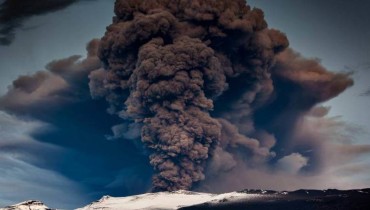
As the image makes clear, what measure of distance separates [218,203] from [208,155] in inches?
411

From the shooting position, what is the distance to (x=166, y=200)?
43.4 m

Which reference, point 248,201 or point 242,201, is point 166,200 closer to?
point 242,201

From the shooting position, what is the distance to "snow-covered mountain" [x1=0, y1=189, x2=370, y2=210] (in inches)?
1348

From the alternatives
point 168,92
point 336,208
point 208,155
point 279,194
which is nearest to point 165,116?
point 168,92

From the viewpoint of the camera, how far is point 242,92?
5703 cm

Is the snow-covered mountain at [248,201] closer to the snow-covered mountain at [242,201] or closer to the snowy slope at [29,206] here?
the snow-covered mountain at [242,201]

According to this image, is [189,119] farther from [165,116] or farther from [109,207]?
[109,207]

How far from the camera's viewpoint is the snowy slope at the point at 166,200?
41.9 meters

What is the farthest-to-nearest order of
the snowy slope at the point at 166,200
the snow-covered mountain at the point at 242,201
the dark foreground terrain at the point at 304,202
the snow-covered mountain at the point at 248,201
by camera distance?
1. the snowy slope at the point at 166,200
2. the snow-covered mountain at the point at 242,201
3. the snow-covered mountain at the point at 248,201
4. the dark foreground terrain at the point at 304,202

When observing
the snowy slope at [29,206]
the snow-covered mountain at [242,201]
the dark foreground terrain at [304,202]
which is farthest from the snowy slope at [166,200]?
the snowy slope at [29,206]

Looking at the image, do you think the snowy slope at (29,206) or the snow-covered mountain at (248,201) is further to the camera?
the snowy slope at (29,206)

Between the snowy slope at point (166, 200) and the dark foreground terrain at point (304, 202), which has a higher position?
the snowy slope at point (166, 200)

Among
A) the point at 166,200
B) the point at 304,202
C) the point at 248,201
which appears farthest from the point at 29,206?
the point at 304,202

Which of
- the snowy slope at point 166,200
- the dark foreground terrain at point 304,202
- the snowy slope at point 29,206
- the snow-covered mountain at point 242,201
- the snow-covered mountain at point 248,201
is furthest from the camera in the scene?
the snowy slope at point 166,200
